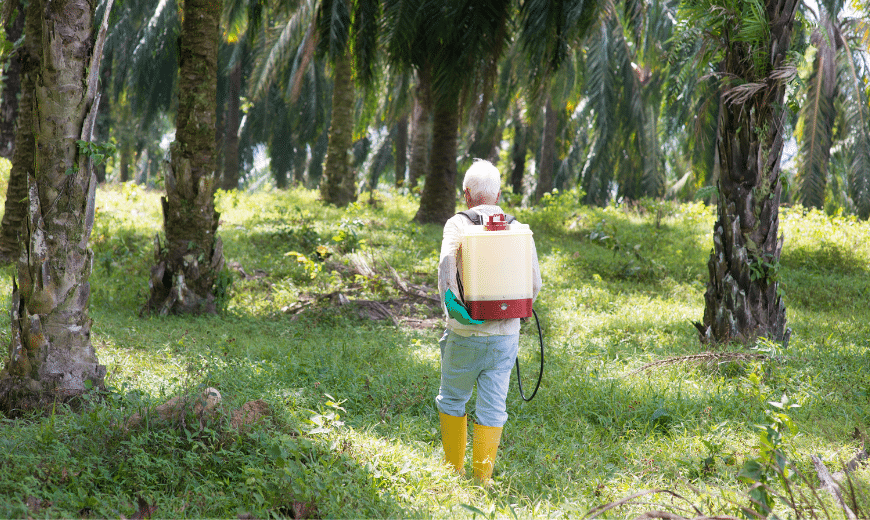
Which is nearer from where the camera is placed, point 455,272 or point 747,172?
point 455,272

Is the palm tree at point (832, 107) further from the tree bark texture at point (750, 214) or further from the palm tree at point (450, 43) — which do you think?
the tree bark texture at point (750, 214)

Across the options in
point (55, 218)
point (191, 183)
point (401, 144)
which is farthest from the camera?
point (401, 144)

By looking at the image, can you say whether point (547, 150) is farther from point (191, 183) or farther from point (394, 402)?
point (394, 402)

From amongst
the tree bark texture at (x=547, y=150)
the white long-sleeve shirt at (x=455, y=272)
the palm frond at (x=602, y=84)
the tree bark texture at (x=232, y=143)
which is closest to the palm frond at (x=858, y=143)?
the palm frond at (x=602, y=84)

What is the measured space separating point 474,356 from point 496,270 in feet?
1.65

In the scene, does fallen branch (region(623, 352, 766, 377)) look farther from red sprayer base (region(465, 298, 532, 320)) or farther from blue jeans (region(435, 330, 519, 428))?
red sprayer base (region(465, 298, 532, 320))

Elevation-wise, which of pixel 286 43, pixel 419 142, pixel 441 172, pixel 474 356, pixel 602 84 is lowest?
pixel 474 356

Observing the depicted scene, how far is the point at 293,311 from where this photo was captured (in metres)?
6.72

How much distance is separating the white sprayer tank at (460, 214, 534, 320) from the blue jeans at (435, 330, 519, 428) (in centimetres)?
22

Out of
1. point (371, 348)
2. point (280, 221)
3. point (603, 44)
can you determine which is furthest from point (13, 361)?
point (603, 44)

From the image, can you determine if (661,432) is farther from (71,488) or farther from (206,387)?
(71,488)

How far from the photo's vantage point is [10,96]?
33.0 ft

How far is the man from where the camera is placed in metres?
3.14

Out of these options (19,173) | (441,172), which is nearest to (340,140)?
(441,172)
